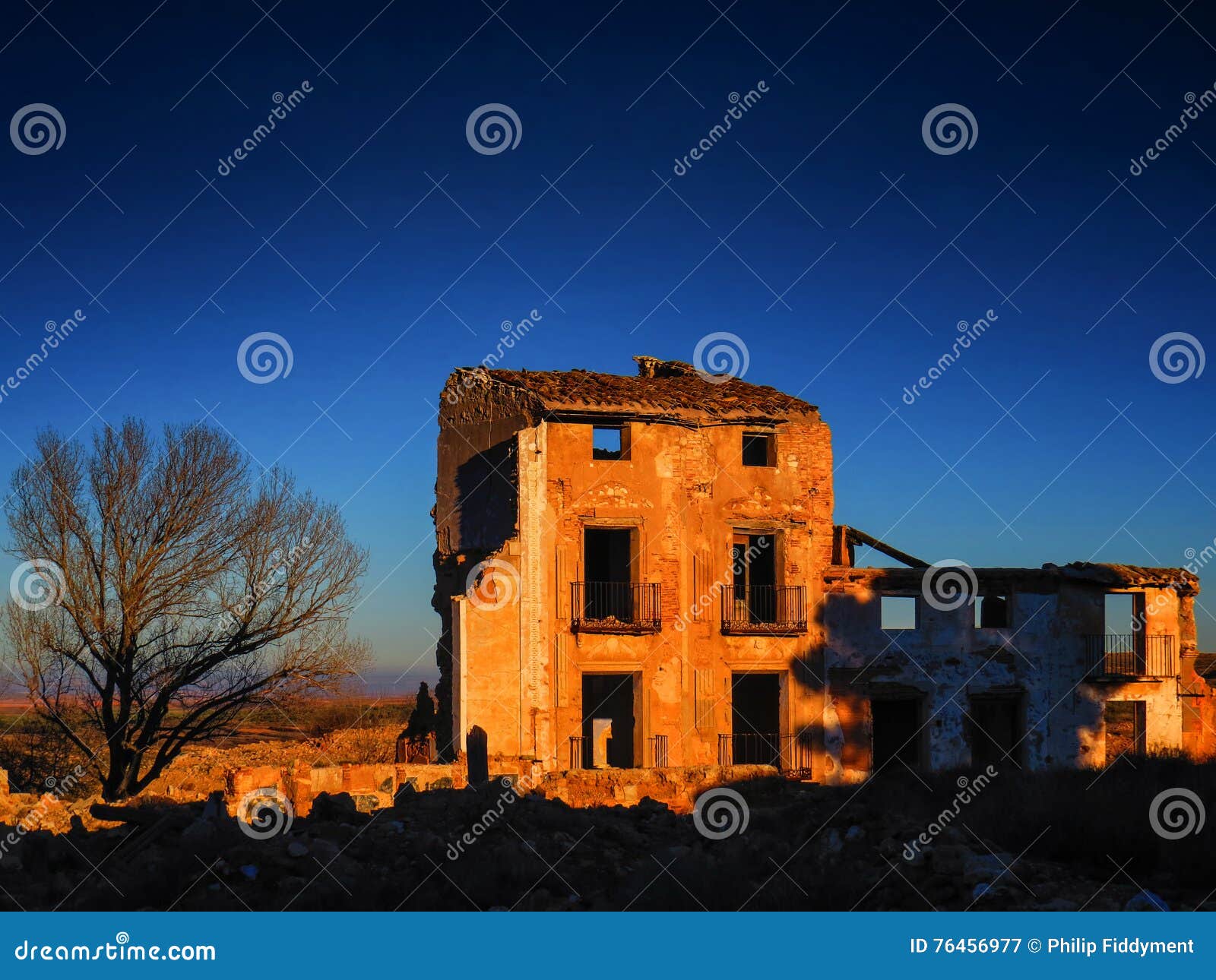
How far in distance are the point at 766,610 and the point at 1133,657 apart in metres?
8.55

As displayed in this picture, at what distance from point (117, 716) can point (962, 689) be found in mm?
17967

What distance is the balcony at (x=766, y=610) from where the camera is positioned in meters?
27.2

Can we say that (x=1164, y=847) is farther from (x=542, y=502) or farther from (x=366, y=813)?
(x=542, y=502)

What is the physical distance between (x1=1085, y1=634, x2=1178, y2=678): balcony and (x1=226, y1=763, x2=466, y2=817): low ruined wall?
15932 mm

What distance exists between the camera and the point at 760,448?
96.6 feet

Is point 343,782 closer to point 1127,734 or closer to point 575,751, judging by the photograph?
point 575,751

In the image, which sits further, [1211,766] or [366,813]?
[1211,766]

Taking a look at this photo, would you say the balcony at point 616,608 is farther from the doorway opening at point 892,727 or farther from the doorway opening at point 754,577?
the doorway opening at point 892,727

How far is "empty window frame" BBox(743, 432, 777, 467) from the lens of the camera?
28328 millimetres

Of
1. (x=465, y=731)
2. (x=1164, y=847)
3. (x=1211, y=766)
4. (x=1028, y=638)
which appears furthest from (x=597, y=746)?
(x=1164, y=847)

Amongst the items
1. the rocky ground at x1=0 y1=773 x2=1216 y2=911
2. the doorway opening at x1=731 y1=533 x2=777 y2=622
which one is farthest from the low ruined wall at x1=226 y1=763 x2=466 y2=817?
the doorway opening at x1=731 y1=533 x2=777 y2=622

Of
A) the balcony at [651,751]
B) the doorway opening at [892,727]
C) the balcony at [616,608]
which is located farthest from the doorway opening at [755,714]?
the balcony at [616,608]

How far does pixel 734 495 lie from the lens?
27.8m

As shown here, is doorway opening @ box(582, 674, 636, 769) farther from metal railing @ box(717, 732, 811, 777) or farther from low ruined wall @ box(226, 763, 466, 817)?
low ruined wall @ box(226, 763, 466, 817)
